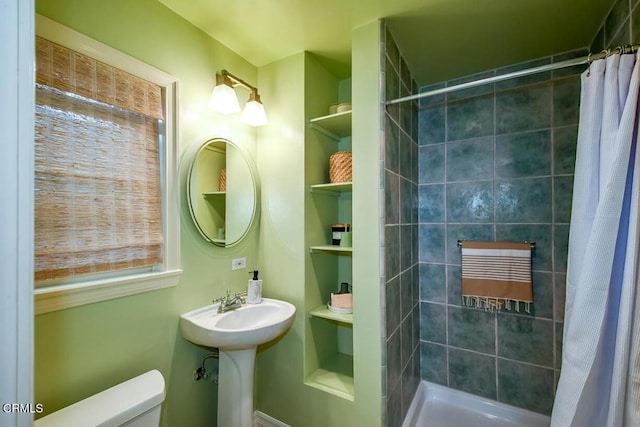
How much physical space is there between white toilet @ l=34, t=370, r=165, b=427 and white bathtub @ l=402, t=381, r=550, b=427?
1486 millimetres

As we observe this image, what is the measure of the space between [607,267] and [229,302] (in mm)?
1668

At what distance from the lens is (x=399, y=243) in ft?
5.53

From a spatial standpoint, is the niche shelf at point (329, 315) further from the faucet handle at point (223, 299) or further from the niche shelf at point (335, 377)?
the faucet handle at point (223, 299)

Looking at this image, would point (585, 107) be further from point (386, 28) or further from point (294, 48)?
point (294, 48)

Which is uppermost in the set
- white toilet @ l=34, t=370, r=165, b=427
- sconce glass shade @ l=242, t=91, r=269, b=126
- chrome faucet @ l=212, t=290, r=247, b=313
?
sconce glass shade @ l=242, t=91, r=269, b=126

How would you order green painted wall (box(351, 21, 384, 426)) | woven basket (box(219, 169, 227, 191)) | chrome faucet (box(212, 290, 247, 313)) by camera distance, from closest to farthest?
green painted wall (box(351, 21, 384, 426)) < chrome faucet (box(212, 290, 247, 313)) < woven basket (box(219, 169, 227, 191))

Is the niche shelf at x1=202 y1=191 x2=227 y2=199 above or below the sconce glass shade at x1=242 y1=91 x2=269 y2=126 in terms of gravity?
below

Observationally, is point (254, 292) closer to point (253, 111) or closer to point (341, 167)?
point (341, 167)

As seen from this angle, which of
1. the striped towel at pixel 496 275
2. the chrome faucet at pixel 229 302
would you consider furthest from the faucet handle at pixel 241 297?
the striped towel at pixel 496 275

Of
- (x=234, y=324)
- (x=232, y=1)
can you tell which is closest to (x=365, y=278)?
(x=234, y=324)

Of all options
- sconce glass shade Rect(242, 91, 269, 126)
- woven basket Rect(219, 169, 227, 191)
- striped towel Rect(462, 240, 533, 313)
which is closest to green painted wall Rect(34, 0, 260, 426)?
sconce glass shade Rect(242, 91, 269, 126)

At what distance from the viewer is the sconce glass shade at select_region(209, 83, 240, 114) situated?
1.51 m

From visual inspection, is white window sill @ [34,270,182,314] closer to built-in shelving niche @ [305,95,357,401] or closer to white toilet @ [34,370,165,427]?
white toilet @ [34,370,165,427]

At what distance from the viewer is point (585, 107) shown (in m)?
1.06
